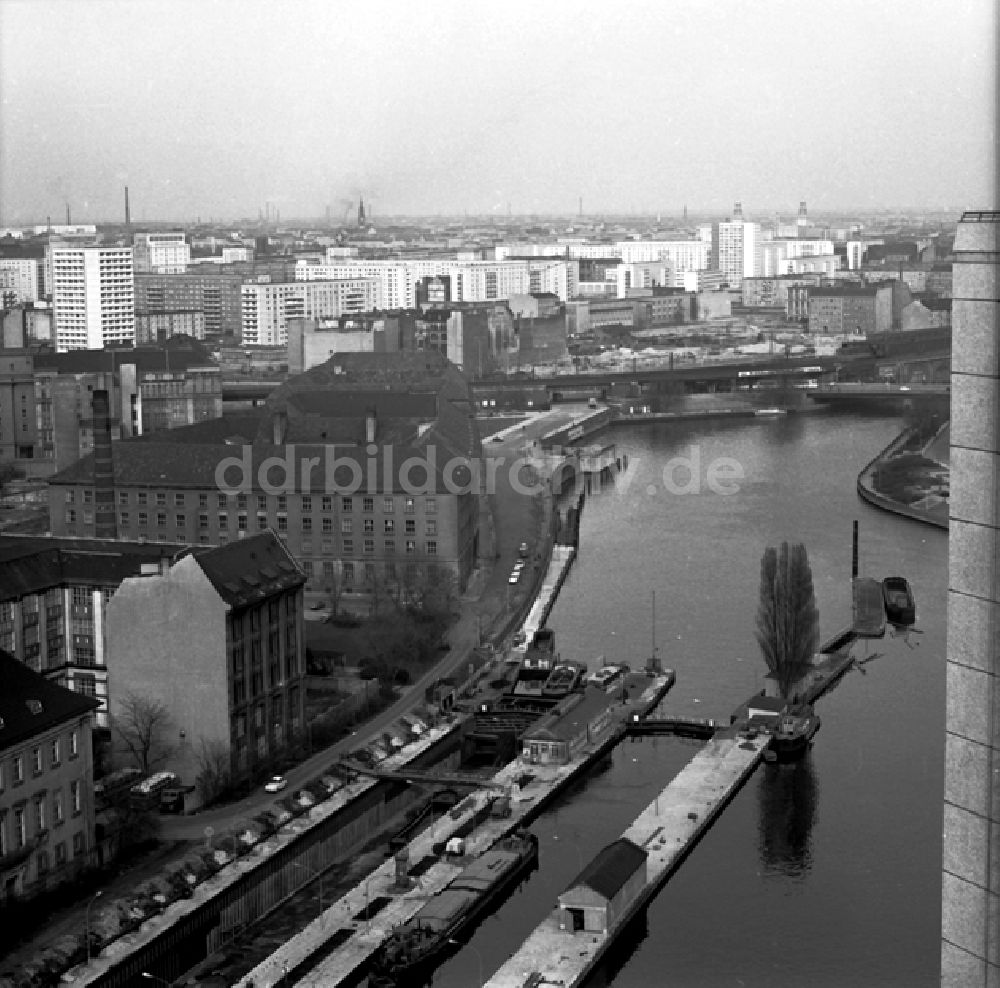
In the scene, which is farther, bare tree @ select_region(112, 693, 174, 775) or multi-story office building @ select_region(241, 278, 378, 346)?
multi-story office building @ select_region(241, 278, 378, 346)

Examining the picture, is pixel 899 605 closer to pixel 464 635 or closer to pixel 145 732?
pixel 464 635

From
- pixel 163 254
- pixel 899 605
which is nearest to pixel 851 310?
pixel 163 254

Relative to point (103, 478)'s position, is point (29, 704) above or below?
below

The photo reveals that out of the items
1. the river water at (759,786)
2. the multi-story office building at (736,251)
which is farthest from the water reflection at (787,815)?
the multi-story office building at (736,251)

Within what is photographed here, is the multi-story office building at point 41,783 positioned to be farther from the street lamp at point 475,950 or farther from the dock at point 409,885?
the street lamp at point 475,950

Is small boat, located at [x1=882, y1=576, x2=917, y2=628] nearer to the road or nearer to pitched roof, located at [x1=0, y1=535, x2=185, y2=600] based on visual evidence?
the road

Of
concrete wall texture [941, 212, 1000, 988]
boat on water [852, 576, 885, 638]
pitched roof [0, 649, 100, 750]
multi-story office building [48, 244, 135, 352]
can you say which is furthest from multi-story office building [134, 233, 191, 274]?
concrete wall texture [941, 212, 1000, 988]

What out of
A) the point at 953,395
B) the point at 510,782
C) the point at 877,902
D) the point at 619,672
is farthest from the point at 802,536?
the point at 953,395

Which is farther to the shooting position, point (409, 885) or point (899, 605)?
point (899, 605)
